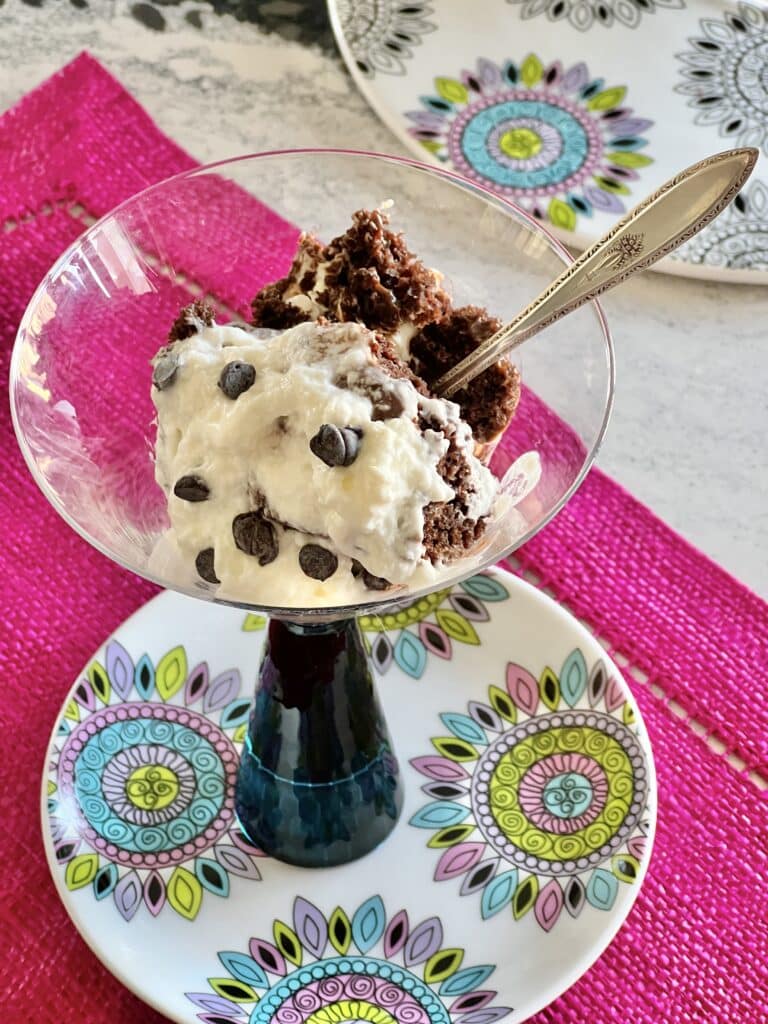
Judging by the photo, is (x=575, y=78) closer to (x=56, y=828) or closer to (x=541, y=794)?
(x=541, y=794)

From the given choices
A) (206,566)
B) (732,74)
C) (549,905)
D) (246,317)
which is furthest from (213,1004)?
(732,74)

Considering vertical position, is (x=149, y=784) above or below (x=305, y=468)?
below

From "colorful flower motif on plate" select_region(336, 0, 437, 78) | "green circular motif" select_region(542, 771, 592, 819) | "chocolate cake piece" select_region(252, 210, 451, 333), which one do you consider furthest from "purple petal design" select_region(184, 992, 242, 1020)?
"colorful flower motif on plate" select_region(336, 0, 437, 78)

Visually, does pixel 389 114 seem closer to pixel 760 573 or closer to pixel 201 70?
pixel 201 70

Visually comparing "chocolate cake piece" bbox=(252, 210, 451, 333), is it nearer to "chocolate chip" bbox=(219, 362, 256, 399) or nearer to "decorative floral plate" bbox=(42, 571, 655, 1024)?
"chocolate chip" bbox=(219, 362, 256, 399)

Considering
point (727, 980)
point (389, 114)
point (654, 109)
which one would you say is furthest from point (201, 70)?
point (727, 980)

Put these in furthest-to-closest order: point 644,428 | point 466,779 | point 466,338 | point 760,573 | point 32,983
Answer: point 644,428 → point 760,573 → point 466,779 → point 32,983 → point 466,338

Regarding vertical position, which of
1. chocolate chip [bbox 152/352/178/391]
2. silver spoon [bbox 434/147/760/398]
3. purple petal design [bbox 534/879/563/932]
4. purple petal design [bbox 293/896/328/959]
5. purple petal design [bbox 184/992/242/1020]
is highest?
silver spoon [bbox 434/147/760/398]
